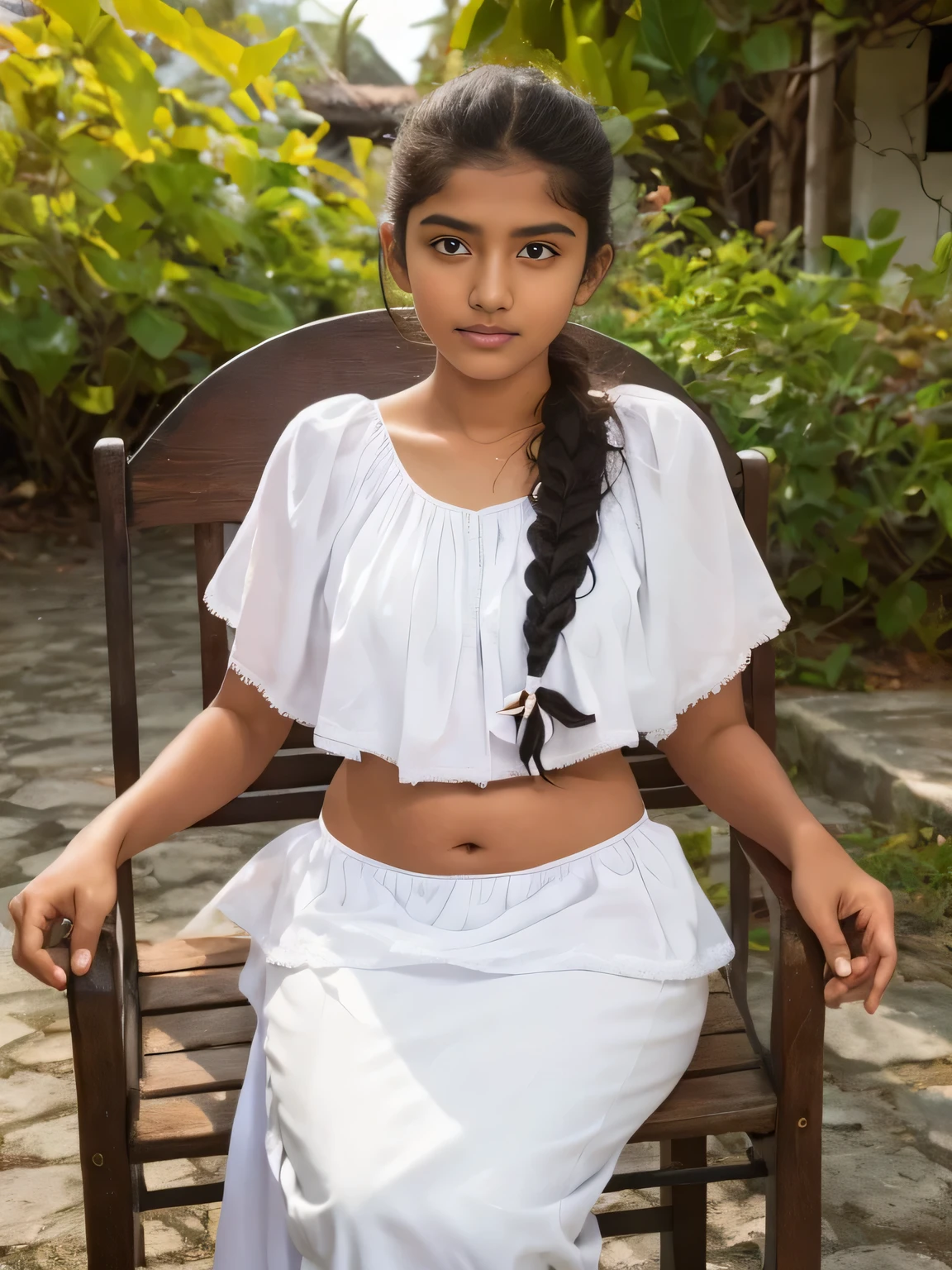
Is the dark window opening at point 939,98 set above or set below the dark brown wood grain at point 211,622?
above

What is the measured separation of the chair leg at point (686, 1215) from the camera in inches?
70.1

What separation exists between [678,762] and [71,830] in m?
2.32

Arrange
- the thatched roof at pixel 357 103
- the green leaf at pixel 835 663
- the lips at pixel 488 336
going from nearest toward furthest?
the lips at pixel 488 336
the green leaf at pixel 835 663
the thatched roof at pixel 357 103

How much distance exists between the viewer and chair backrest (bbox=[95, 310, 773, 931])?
167cm

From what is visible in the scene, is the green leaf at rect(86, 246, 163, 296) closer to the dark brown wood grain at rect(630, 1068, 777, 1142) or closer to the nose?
the nose

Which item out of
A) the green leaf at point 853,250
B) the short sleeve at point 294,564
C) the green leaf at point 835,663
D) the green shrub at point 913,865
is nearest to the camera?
the short sleeve at point 294,564

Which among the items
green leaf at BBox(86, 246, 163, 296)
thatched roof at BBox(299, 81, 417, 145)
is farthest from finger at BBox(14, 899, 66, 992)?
thatched roof at BBox(299, 81, 417, 145)

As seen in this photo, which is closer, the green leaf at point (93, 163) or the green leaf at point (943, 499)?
the green leaf at point (943, 499)

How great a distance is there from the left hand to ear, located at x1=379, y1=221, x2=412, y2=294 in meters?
0.77

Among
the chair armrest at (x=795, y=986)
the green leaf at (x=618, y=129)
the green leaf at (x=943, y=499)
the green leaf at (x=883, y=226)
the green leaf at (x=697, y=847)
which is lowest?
the green leaf at (x=697, y=847)

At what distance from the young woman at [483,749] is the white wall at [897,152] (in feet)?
13.2

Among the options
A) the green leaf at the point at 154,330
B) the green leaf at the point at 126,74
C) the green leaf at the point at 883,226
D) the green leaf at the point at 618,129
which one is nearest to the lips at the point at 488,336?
the green leaf at the point at 618,129

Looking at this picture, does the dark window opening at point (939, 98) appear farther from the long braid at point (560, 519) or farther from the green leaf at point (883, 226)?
the long braid at point (560, 519)

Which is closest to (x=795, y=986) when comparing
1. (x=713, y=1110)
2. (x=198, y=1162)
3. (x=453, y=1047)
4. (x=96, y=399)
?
(x=713, y=1110)
